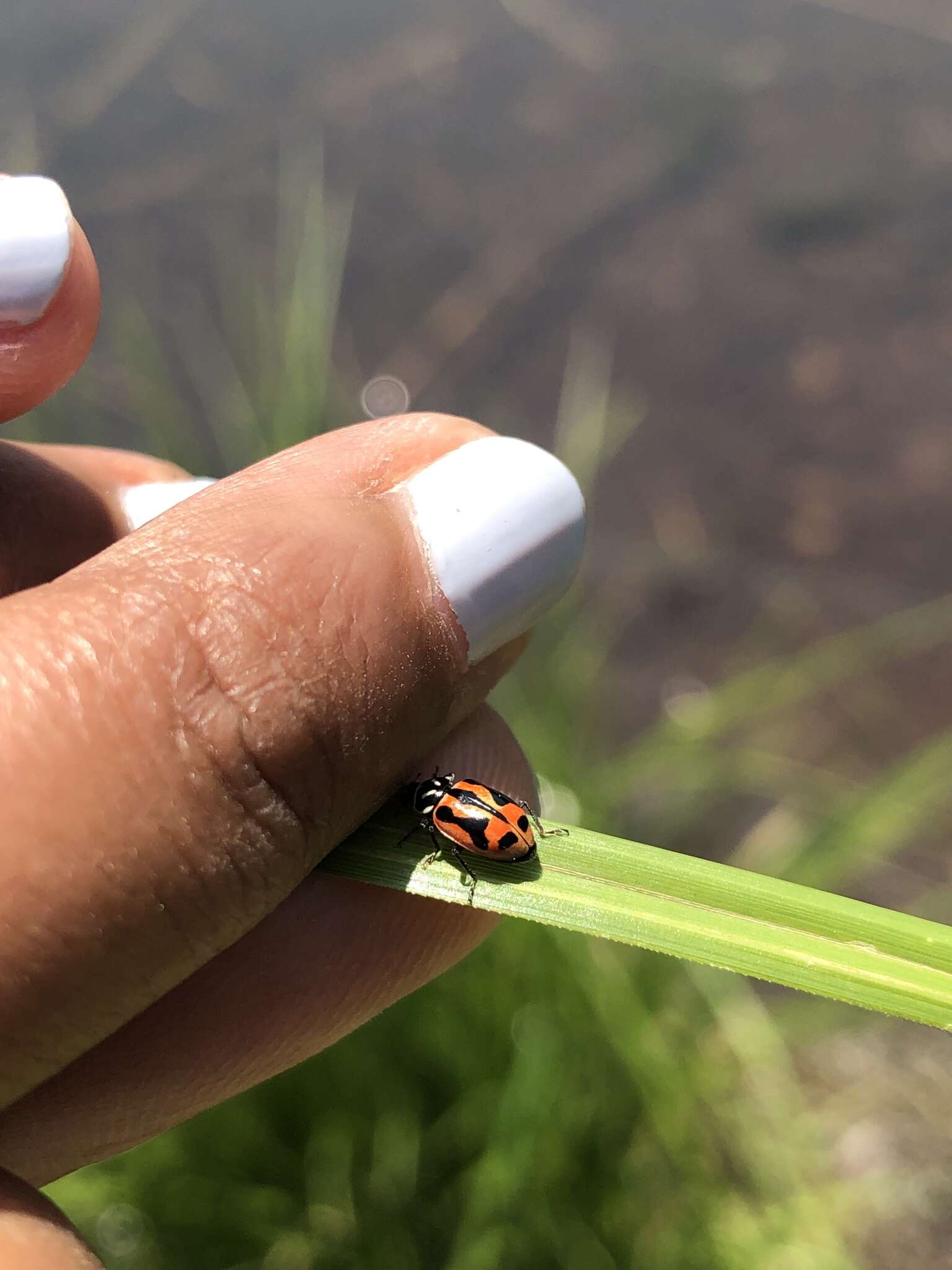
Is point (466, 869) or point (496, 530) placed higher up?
point (496, 530)

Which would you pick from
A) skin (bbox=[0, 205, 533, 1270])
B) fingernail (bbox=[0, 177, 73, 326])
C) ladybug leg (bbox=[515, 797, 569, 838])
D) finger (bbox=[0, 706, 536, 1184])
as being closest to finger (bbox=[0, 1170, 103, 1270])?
skin (bbox=[0, 205, 533, 1270])

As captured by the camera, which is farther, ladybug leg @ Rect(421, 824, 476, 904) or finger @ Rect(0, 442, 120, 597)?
finger @ Rect(0, 442, 120, 597)

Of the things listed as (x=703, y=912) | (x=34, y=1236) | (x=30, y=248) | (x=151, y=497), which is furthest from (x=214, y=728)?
(x=151, y=497)

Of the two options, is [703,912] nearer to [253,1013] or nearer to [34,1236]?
[253,1013]

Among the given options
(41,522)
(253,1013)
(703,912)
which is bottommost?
(253,1013)

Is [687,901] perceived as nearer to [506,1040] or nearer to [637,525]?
[506,1040]

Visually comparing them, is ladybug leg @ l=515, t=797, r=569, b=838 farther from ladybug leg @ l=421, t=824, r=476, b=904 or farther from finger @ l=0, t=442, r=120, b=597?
finger @ l=0, t=442, r=120, b=597

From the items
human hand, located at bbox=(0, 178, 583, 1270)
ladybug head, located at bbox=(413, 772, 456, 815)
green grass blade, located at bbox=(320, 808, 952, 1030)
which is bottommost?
green grass blade, located at bbox=(320, 808, 952, 1030)

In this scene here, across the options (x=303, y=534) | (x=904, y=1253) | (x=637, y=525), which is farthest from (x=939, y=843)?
(x=303, y=534)
